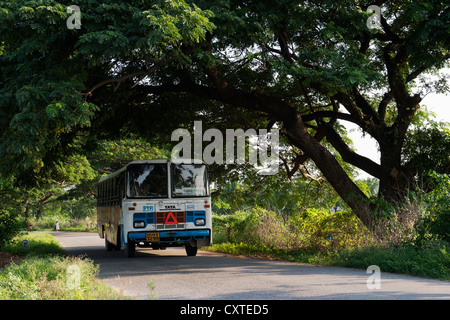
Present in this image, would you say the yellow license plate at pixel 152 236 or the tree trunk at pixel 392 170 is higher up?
the tree trunk at pixel 392 170

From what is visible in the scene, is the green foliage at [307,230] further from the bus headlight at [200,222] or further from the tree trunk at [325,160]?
the bus headlight at [200,222]

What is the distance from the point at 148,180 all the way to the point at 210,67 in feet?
14.5

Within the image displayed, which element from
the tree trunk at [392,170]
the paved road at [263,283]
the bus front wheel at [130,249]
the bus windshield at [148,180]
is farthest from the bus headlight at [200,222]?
the tree trunk at [392,170]

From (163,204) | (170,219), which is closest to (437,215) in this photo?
(170,219)

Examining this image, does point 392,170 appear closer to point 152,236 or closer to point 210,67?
point 210,67

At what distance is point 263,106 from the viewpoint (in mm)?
17172

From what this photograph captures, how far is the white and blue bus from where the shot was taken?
15977 mm

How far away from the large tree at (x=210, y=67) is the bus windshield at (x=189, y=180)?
8.47ft

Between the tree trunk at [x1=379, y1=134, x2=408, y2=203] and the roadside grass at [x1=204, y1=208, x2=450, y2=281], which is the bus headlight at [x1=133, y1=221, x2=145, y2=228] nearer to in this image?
the roadside grass at [x1=204, y1=208, x2=450, y2=281]

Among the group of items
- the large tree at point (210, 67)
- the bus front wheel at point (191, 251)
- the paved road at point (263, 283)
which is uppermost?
the large tree at point (210, 67)

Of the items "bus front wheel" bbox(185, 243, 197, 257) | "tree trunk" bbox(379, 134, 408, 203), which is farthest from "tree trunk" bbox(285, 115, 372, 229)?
"bus front wheel" bbox(185, 243, 197, 257)

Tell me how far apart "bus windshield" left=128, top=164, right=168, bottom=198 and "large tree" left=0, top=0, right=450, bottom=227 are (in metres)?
2.15

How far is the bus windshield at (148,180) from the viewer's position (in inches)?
641
